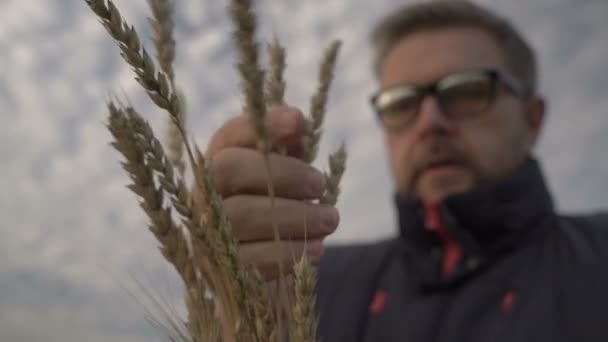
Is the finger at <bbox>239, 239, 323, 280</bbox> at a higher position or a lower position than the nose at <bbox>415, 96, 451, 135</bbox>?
lower

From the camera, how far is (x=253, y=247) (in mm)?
775

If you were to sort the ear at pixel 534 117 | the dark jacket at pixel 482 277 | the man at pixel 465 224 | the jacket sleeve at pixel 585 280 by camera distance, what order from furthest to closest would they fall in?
the ear at pixel 534 117 → the man at pixel 465 224 → the dark jacket at pixel 482 277 → the jacket sleeve at pixel 585 280

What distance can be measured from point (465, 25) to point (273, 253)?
3.34 meters

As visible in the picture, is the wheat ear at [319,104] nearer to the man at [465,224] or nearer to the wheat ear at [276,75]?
the wheat ear at [276,75]

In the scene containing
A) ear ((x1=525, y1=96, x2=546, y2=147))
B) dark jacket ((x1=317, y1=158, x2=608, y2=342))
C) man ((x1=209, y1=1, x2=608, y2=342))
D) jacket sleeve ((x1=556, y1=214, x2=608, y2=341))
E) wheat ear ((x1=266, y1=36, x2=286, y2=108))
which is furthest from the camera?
ear ((x1=525, y1=96, x2=546, y2=147))

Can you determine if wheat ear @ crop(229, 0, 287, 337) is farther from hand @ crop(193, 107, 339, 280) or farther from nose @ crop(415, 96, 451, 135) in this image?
nose @ crop(415, 96, 451, 135)

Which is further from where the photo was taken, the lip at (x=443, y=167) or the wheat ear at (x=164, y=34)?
the lip at (x=443, y=167)

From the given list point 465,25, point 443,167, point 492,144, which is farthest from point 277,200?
point 465,25

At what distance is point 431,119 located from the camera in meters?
2.94

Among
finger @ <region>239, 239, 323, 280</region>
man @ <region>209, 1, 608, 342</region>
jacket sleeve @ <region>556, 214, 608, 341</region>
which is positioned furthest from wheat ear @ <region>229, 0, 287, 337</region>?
jacket sleeve @ <region>556, 214, 608, 341</region>

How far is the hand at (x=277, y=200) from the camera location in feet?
2.39

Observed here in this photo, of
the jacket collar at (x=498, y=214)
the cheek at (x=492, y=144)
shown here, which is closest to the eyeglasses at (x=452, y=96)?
the cheek at (x=492, y=144)

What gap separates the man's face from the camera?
9.53 ft

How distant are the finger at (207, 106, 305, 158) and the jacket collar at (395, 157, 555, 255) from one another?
6.61ft
